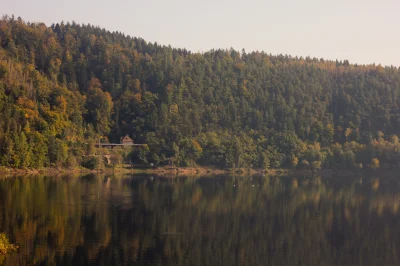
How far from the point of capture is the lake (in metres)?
40.3

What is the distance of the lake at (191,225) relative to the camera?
40281 millimetres

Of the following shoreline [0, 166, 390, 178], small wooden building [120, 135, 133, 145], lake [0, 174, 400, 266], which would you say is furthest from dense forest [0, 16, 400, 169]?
lake [0, 174, 400, 266]

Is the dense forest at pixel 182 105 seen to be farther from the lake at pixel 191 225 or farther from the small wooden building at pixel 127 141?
the lake at pixel 191 225

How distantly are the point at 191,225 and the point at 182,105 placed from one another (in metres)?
98.7

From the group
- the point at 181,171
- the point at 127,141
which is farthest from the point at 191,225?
the point at 127,141

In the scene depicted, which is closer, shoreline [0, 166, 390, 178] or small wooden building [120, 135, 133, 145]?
shoreline [0, 166, 390, 178]

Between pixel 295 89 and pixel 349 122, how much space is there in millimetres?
19925

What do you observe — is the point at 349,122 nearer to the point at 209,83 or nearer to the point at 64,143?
the point at 209,83

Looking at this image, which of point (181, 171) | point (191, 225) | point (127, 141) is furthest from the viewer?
point (127, 141)

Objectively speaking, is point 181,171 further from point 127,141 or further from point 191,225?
point 191,225

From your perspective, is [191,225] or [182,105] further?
[182,105]

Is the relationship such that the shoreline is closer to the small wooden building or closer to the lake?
the small wooden building

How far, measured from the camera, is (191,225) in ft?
170

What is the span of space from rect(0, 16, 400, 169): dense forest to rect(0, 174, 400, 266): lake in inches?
1423
